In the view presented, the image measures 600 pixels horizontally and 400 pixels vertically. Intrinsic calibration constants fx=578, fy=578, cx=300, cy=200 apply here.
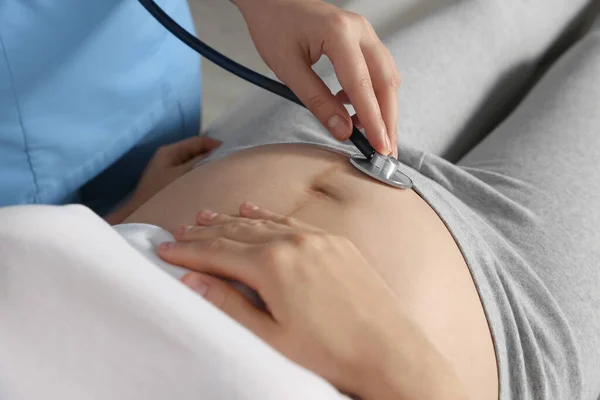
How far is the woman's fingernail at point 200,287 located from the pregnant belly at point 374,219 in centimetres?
15

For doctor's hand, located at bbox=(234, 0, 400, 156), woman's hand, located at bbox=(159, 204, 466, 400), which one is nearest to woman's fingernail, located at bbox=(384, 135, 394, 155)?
doctor's hand, located at bbox=(234, 0, 400, 156)

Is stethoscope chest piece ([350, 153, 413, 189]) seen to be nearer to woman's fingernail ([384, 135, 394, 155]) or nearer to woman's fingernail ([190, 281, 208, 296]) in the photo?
woman's fingernail ([384, 135, 394, 155])

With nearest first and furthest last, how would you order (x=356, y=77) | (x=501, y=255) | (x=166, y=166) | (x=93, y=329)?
1. (x=93, y=329)
2. (x=356, y=77)
3. (x=501, y=255)
4. (x=166, y=166)

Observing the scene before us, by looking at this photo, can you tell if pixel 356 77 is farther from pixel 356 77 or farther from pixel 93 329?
pixel 93 329

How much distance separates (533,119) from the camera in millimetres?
912

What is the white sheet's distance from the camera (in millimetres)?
358

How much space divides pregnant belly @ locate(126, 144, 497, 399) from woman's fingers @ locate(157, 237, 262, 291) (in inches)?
4.5

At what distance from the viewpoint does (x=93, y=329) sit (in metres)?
0.37

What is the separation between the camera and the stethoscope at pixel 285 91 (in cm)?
66

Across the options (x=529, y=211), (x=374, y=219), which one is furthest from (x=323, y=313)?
(x=529, y=211)

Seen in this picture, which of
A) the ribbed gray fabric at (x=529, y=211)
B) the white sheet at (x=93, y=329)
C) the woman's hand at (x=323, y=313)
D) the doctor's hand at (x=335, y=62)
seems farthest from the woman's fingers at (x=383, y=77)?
the white sheet at (x=93, y=329)

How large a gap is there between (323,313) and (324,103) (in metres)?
0.28

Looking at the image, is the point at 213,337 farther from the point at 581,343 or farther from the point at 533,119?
the point at 533,119

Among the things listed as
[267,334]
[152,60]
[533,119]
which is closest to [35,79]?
[152,60]
